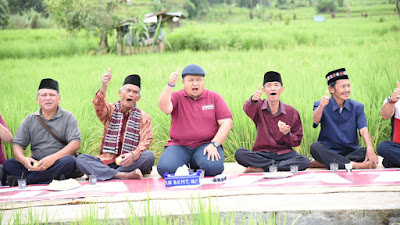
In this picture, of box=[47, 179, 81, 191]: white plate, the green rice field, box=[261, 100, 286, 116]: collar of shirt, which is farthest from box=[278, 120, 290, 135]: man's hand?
box=[47, 179, 81, 191]: white plate

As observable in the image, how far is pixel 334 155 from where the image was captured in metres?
4.32

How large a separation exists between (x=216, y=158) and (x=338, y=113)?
111cm

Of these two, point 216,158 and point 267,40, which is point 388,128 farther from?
point 267,40

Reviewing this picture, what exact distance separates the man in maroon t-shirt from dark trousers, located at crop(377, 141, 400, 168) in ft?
4.11

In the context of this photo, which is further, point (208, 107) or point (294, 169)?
point (208, 107)

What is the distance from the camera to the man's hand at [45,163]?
4.16 meters

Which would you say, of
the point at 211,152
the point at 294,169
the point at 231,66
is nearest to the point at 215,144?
the point at 211,152

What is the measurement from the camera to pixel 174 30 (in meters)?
13.6

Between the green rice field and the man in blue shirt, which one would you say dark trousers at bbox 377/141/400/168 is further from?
the green rice field

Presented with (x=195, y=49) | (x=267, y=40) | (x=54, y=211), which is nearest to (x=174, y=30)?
(x=195, y=49)

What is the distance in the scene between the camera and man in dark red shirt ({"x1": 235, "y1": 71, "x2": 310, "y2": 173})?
14.2 ft

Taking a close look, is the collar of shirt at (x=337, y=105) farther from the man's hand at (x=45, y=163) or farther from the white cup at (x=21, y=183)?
the white cup at (x=21, y=183)

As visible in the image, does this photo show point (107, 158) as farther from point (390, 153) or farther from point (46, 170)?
point (390, 153)

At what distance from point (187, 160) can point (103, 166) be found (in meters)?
0.69
